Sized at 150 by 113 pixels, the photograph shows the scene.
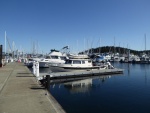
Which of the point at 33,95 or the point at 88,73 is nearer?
the point at 33,95

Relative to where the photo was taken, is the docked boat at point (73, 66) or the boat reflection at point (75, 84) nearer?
the boat reflection at point (75, 84)

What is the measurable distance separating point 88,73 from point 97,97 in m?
15.8

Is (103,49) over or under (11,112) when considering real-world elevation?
over

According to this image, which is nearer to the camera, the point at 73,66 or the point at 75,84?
the point at 75,84

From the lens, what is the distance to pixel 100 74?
37.9m

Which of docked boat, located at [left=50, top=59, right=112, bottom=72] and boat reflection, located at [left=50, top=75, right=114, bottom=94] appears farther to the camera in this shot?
docked boat, located at [left=50, top=59, right=112, bottom=72]

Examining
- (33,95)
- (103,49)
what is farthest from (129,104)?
(103,49)

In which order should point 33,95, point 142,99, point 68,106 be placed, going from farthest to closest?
1. point 142,99
2. point 68,106
3. point 33,95

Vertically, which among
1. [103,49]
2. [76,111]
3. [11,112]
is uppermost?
[103,49]

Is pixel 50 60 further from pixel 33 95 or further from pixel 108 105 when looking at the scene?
pixel 33 95

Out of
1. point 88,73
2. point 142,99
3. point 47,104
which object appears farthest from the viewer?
point 88,73

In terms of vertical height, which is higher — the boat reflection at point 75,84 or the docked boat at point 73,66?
the docked boat at point 73,66

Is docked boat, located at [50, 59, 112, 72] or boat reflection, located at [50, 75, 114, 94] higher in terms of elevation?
docked boat, located at [50, 59, 112, 72]

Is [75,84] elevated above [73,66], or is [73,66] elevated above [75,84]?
[73,66]
